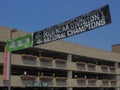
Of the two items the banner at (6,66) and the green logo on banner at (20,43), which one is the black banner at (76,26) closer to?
the green logo on banner at (20,43)

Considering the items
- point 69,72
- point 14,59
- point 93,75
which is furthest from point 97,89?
point 14,59

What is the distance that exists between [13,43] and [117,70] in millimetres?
34430

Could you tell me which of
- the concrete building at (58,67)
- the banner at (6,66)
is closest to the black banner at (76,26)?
the banner at (6,66)

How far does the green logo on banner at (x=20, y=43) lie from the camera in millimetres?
34531

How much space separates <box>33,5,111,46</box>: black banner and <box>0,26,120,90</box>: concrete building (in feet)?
41.4

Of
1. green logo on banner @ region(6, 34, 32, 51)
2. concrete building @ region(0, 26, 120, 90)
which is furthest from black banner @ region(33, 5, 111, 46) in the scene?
concrete building @ region(0, 26, 120, 90)

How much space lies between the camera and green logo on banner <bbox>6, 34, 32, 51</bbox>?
34.5 m

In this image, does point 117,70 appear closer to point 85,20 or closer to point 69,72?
point 69,72

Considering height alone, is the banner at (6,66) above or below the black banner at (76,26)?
below

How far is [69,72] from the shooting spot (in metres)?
55.4

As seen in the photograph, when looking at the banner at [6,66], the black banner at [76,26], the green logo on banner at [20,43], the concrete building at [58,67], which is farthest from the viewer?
the concrete building at [58,67]

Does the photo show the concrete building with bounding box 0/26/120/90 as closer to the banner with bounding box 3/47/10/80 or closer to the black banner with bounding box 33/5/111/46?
the banner with bounding box 3/47/10/80

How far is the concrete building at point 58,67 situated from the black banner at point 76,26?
12.6m

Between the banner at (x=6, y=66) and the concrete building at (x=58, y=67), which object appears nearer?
the banner at (x=6, y=66)
